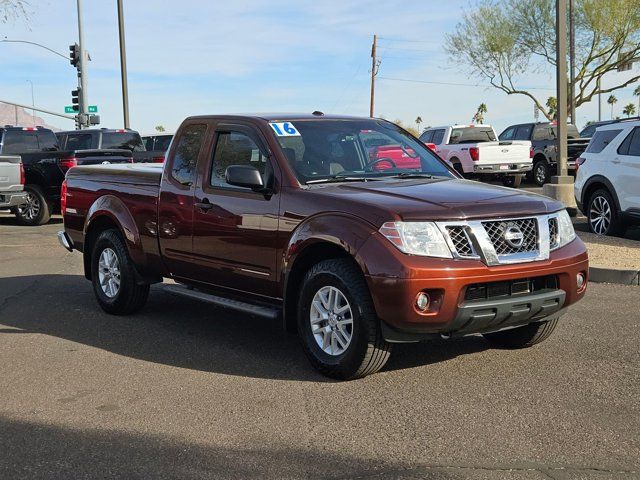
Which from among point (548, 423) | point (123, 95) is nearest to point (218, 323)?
point (548, 423)

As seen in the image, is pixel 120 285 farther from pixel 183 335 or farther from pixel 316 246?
pixel 316 246

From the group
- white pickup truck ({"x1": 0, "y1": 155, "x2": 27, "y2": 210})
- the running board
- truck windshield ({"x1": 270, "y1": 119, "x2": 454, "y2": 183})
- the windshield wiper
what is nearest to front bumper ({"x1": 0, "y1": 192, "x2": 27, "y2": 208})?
white pickup truck ({"x1": 0, "y1": 155, "x2": 27, "y2": 210})

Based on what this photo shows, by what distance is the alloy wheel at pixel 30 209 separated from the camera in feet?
57.1

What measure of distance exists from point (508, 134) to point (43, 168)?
14938 millimetres

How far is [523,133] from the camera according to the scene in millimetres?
25125

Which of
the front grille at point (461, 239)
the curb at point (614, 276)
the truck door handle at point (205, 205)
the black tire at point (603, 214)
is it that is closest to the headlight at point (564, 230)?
the front grille at point (461, 239)

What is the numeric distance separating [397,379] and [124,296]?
3.21 meters

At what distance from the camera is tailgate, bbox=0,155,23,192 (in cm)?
1602

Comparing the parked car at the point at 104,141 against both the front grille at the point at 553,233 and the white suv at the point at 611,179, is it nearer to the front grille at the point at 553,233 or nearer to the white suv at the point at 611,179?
the white suv at the point at 611,179

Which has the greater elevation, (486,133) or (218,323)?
(486,133)

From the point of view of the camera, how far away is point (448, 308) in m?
4.98

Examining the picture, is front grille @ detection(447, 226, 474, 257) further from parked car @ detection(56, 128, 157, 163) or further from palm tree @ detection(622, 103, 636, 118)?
palm tree @ detection(622, 103, 636, 118)

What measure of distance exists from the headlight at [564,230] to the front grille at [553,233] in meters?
0.03

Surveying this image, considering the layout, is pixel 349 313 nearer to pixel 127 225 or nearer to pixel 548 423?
pixel 548 423
